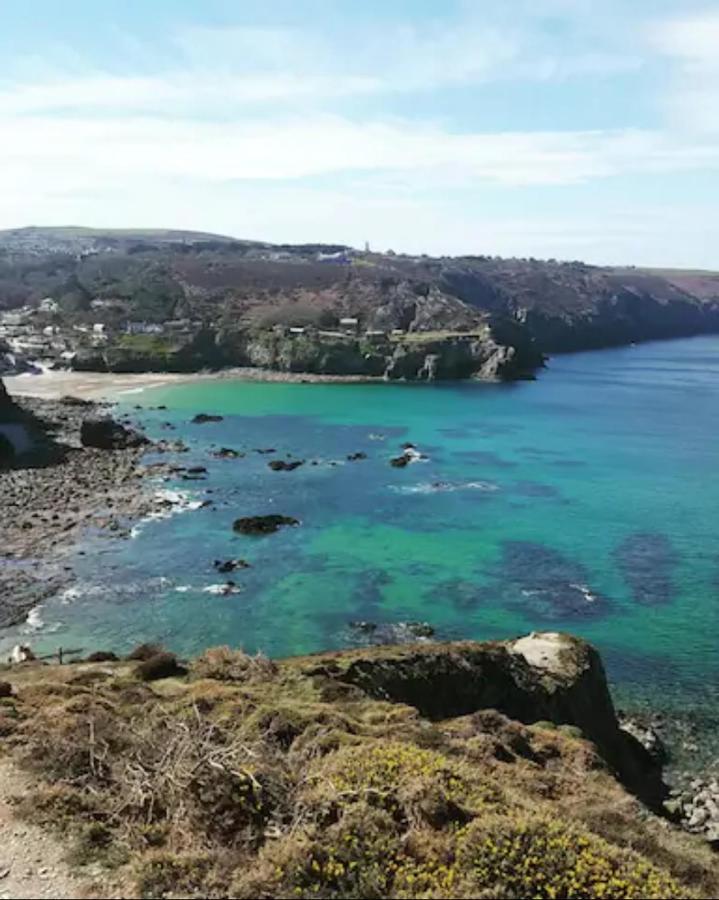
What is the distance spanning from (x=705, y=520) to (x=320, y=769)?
47.8m

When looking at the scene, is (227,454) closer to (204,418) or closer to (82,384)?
(204,418)

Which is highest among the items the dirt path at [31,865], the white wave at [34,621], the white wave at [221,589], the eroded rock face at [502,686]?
the dirt path at [31,865]

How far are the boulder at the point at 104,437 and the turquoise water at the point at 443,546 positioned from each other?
6296 millimetres

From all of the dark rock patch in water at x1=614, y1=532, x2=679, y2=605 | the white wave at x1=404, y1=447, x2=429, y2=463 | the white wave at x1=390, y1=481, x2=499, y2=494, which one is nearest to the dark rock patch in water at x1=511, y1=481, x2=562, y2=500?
the white wave at x1=390, y1=481, x2=499, y2=494

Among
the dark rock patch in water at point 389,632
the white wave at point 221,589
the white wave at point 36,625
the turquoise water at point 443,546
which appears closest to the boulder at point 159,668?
the turquoise water at point 443,546

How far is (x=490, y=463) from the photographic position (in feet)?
247

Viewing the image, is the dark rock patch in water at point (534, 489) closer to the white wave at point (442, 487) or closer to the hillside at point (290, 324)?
the white wave at point (442, 487)

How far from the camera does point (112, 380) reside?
12112 centimetres

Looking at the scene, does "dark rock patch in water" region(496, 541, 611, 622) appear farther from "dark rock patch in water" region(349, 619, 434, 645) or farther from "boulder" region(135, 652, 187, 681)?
"boulder" region(135, 652, 187, 681)

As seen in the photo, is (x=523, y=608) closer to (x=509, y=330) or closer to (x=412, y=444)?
(x=412, y=444)

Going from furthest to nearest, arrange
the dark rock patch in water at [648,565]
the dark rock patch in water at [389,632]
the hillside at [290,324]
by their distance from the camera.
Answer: the hillside at [290,324], the dark rock patch in water at [648,565], the dark rock patch in water at [389,632]

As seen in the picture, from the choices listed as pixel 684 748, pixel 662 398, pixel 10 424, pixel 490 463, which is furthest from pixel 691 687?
pixel 662 398

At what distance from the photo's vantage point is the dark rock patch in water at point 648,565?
4341cm

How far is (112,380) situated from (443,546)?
81.7 metres
